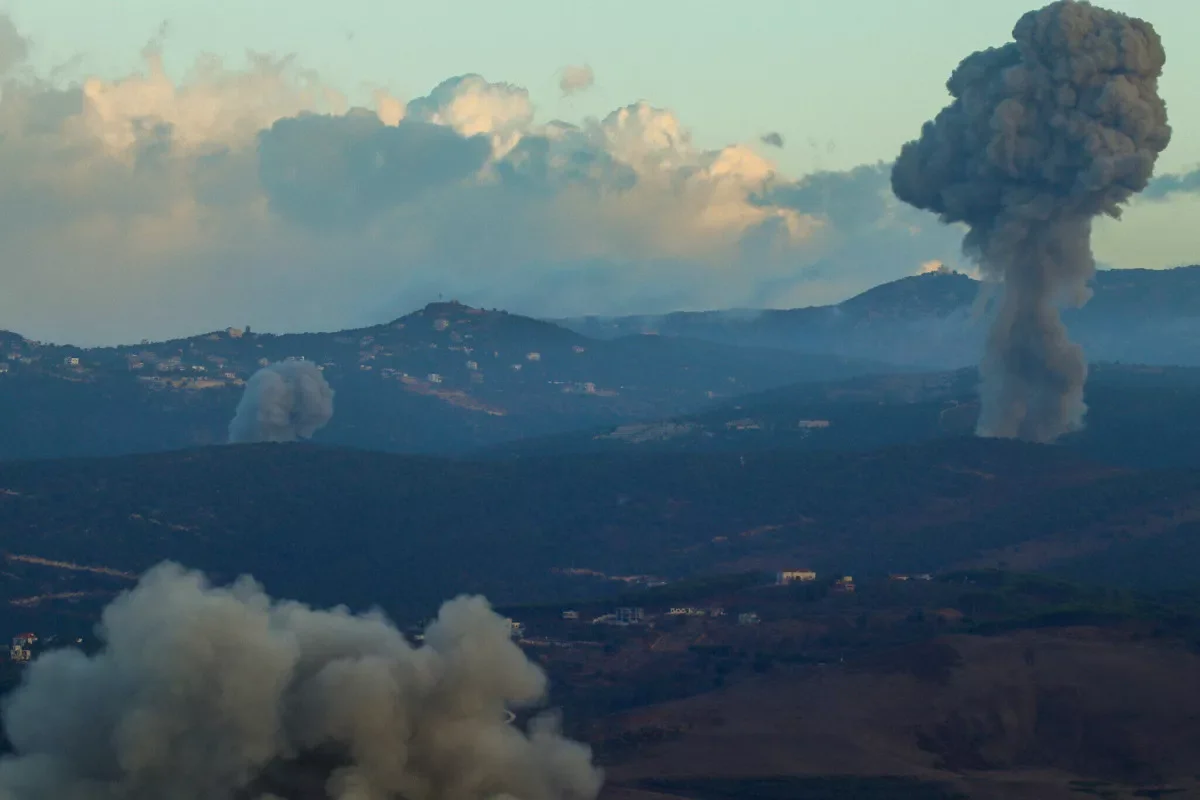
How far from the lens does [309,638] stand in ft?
245

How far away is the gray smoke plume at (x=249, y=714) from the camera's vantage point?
69.9 m

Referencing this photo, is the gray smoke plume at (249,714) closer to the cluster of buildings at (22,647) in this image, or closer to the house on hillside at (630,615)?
the cluster of buildings at (22,647)

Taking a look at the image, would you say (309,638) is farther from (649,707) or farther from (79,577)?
(79,577)

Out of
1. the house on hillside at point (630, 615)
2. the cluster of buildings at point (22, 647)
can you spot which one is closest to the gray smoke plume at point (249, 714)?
the cluster of buildings at point (22, 647)

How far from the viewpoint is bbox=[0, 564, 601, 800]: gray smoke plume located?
69.9 meters

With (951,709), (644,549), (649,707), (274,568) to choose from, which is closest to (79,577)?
(274,568)

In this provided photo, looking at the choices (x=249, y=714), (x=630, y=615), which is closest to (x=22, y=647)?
(x=630, y=615)

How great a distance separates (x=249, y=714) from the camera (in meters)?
69.9

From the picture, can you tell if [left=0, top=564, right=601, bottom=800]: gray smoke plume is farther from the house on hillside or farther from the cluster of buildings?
the house on hillside

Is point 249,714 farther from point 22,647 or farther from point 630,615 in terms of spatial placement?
point 630,615

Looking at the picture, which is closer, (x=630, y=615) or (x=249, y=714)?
(x=249, y=714)

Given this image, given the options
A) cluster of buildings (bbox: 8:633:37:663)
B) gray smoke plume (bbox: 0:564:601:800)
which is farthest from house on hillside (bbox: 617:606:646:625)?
gray smoke plume (bbox: 0:564:601:800)

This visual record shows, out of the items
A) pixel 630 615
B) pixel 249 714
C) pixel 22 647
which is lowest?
pixel 22 647

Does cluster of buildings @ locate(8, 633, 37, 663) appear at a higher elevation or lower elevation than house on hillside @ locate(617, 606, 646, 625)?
lower
